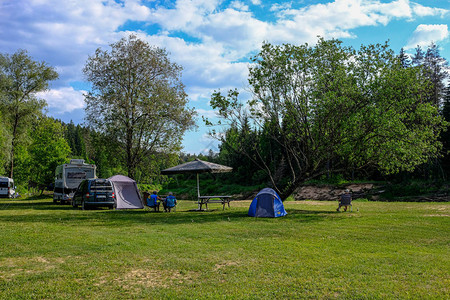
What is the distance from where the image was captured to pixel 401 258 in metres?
8.05

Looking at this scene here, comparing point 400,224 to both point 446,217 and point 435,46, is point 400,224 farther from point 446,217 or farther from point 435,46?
point 435,46

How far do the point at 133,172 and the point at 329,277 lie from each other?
77.8 ft

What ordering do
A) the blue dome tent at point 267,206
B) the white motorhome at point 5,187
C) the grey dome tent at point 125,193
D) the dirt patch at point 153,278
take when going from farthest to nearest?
the white motorhome at point 5,187 < the grey dome tent at point 125,193 < the blue dome tent at point 267,206 < the dirt patch at point 153,278

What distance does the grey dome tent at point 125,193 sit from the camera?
20766 millimetres

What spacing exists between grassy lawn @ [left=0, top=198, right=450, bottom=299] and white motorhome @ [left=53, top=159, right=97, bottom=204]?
1229 centimetres

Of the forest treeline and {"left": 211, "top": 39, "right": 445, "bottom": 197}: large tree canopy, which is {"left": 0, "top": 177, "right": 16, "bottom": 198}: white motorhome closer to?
the forest treeline

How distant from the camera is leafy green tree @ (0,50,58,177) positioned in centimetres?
3756

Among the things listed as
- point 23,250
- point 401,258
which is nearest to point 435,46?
point 401,258

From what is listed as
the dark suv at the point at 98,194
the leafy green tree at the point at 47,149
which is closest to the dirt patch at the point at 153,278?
the dark suv at the point at 98,194

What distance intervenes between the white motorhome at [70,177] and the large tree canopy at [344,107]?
12.6 m

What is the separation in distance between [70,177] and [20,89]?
18.7m

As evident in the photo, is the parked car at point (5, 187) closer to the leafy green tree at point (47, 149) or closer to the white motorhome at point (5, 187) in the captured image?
the white motorhome at point (5, 187)

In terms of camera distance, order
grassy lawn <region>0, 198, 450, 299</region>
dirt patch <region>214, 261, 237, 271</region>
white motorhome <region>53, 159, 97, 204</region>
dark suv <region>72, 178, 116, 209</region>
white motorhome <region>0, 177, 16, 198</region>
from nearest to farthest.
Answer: grassy lawn <region>0, 198, 450, 299</region>, dirt patch <region>214, 261, 237, 271</region>, dark suv <region>72, 178, 116, 209</region>, white motorhome <region>53, 159, 97, 204</region>, white motorhome <region>0, 177, 16, 198</region>

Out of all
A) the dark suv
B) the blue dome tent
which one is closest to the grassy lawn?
the blue dome tent
